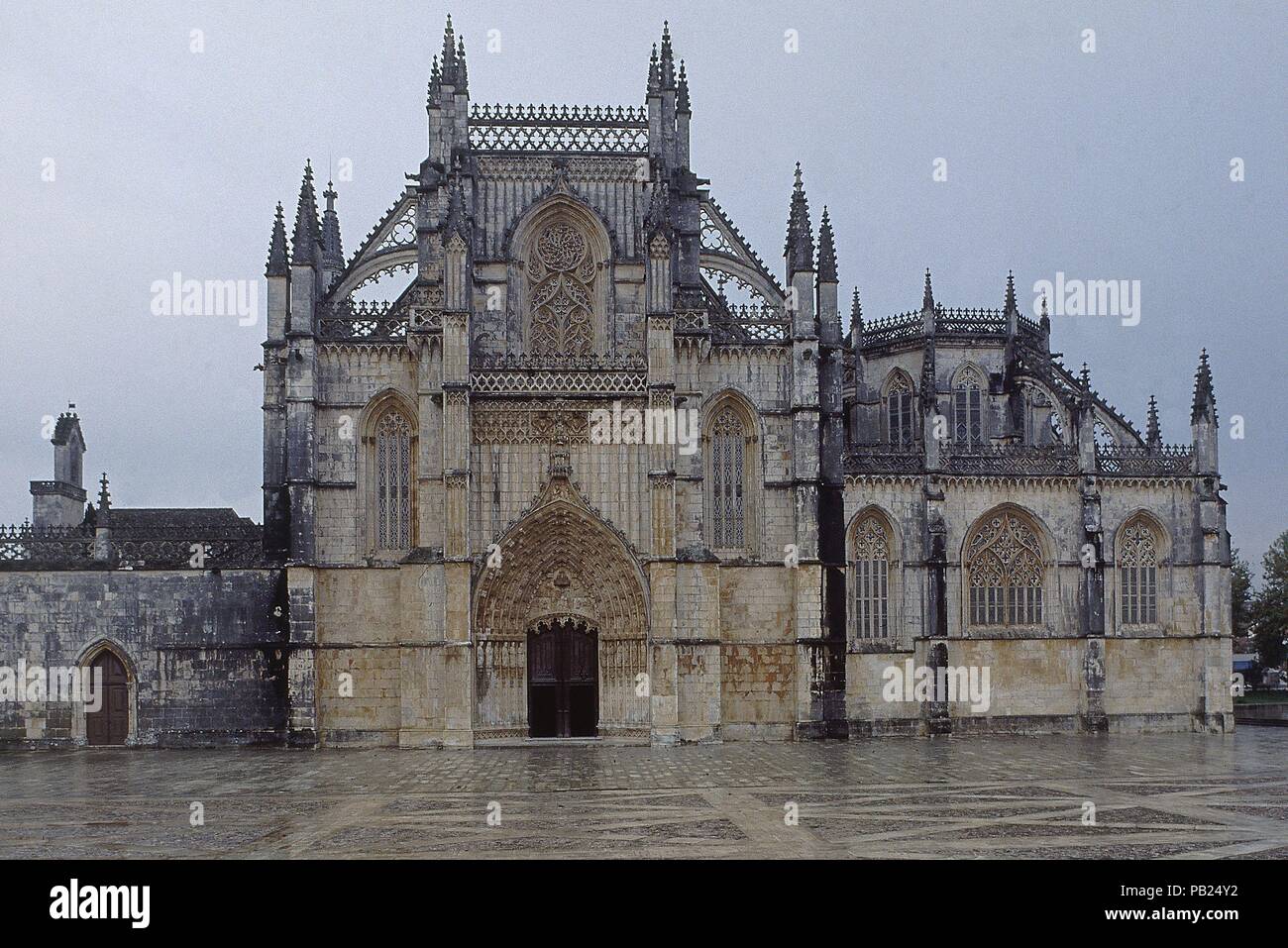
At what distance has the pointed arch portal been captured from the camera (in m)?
39.4

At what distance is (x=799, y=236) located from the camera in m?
42.6

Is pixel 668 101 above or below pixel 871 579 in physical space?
above

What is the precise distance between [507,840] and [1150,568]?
30.8m

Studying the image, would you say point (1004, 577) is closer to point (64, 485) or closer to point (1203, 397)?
point (1203, 397)

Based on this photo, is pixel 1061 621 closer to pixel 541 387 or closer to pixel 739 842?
pixel 541 387

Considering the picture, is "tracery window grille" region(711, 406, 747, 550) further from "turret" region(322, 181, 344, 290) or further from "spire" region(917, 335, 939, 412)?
"turret" region(322, 181, 344, 290)

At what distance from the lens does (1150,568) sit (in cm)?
4456

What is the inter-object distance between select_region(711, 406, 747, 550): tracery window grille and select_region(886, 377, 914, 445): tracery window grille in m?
13.1

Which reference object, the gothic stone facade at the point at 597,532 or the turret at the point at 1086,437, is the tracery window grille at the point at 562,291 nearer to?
the gothic stone facade at the point at 597,532

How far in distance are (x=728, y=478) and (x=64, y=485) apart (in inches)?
1012

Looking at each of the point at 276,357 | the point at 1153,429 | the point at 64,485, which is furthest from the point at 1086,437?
the point at 64,485

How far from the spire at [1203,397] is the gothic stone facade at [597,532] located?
0.13 metres
